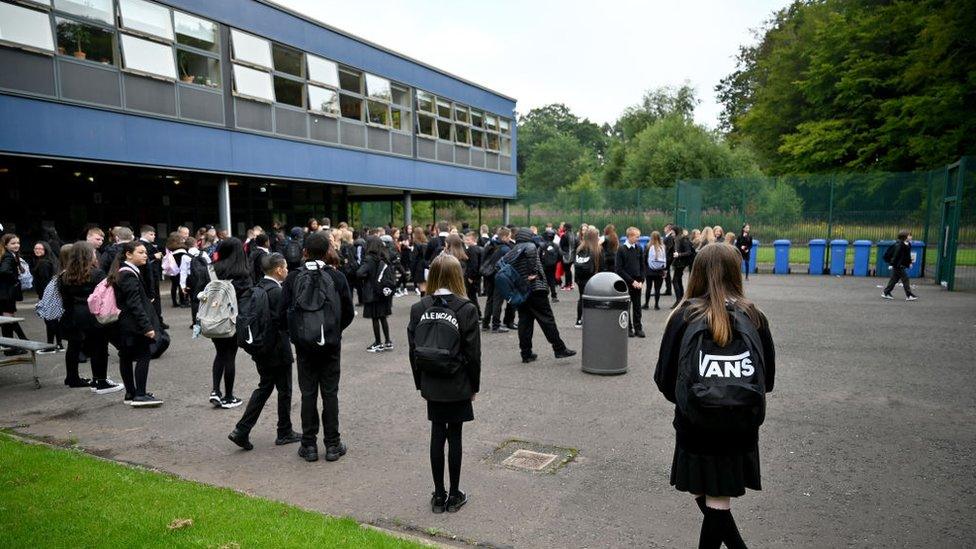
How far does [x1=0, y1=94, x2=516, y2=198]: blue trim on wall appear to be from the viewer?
44.6 ft

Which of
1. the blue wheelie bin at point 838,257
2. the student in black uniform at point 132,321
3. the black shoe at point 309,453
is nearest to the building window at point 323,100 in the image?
the student in black uniform at point 132,321

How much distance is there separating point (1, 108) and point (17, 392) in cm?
858

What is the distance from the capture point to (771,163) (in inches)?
1720

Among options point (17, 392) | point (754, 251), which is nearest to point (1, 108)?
point (17, 392)

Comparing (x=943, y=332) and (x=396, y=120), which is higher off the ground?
(x=396, y=120)

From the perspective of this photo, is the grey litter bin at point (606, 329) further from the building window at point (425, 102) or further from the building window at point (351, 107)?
the building window at point (425, 102)

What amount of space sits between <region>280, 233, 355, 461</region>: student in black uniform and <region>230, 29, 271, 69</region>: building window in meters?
15.1

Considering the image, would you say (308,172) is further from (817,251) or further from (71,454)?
(817,251)

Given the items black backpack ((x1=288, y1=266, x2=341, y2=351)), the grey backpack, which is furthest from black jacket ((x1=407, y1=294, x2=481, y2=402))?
the grey backpack

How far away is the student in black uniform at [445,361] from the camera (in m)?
4.24

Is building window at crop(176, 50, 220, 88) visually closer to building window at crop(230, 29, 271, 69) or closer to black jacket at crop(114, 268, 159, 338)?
building window at crop(230, 29, 271, 69)

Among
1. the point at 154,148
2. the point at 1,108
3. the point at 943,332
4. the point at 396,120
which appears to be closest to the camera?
the point at 943,332

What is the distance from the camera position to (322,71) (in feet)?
68.9

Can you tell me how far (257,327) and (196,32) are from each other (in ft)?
48.4
